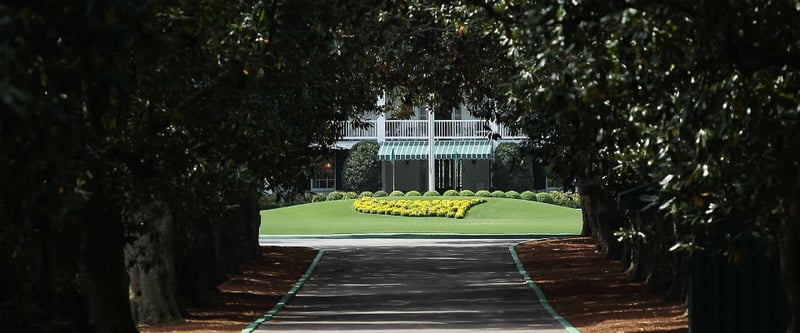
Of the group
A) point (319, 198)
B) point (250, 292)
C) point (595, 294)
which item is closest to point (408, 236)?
point (319, 198)

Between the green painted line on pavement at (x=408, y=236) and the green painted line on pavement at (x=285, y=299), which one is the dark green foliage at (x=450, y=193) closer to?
the green painted line on pavement at (x=408, y=236)

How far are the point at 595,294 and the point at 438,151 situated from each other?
1581 inches

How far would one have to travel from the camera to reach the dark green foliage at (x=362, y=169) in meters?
67.6

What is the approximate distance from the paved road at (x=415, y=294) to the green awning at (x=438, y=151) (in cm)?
2203

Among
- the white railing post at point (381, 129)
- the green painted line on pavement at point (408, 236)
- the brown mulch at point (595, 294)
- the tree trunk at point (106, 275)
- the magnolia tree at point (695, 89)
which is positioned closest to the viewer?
the magnolia tree at point (695, 89)

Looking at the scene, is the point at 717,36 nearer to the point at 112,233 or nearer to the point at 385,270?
the point at 112,233

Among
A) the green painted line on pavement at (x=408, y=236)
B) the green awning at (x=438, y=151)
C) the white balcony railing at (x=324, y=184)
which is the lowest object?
the green painted line on pavement at (x=408, y=236)

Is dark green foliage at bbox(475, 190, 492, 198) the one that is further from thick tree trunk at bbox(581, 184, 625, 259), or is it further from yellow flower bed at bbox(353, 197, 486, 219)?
thick tree trunk at bbox(581, 184, 625, 259)

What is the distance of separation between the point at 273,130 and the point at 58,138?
1134cm

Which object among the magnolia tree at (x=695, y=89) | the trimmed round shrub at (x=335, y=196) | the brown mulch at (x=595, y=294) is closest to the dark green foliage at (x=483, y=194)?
Result: the trimmed round shrub at (x=335, y=196)

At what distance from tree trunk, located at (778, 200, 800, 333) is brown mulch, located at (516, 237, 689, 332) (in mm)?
7544

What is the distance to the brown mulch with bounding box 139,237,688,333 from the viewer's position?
70.9 feet

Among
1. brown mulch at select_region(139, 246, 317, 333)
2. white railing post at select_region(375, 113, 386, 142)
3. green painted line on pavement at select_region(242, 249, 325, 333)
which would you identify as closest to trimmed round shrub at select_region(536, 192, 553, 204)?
white railing post at select_region(375, 113, 386, 142)

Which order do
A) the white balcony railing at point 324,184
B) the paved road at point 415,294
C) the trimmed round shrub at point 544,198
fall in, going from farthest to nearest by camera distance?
the white balcony railing at point 324,184, the trimmed round shrub at point 544,198, the paved road at point 415,294
